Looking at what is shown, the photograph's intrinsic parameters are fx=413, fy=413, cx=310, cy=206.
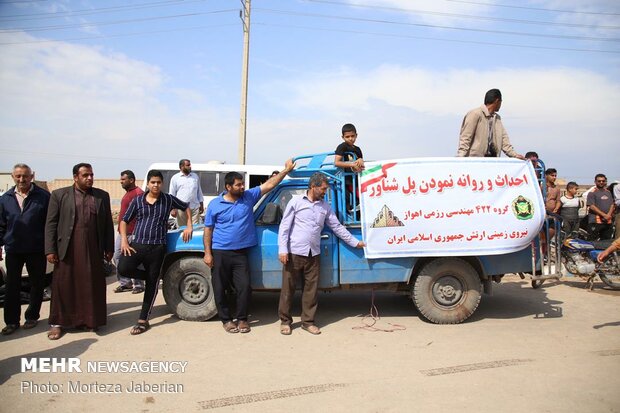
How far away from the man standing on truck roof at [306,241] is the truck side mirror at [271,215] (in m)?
0.26

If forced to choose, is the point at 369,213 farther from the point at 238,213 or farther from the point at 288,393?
the point at 288,393

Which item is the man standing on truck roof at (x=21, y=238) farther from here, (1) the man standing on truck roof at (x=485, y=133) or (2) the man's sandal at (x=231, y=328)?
(1) the man standing on truck roof at (x=485, y=133)

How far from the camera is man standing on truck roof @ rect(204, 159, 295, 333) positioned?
503cm

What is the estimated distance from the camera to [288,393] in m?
3.46

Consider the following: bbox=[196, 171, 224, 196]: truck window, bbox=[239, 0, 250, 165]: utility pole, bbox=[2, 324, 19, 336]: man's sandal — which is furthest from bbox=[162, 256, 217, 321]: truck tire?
bbox=[239, 0, 250, 165]: utility pole

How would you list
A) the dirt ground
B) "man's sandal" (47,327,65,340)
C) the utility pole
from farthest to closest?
1. the utility pole
2. "man's sandal" (47,327,65,340)
3. the dirt ground

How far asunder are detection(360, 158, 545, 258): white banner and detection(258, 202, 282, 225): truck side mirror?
1084 mm

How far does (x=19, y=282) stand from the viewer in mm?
5113

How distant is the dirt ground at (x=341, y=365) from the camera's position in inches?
130

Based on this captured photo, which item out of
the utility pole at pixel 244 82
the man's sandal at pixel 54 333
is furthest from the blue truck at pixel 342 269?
the utility pole at pixel 244 82

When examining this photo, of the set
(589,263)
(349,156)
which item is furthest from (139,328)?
(589,263)

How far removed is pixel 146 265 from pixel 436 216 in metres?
3.67

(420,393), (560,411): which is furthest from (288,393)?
(560,411)

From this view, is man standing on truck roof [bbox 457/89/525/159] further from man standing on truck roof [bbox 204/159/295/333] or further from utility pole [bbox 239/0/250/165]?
utility pole [bbox 239/0/250/165]
